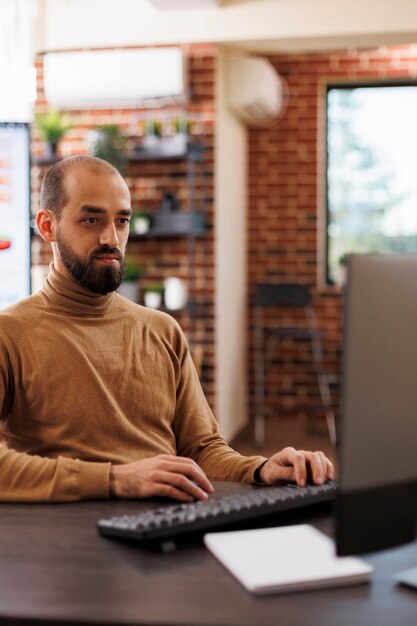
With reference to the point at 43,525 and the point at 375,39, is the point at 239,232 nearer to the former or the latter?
the point at 375,39

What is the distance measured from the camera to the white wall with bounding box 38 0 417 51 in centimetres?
496

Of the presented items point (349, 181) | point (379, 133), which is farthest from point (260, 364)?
point (379, 133)

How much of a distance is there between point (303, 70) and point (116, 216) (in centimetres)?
512

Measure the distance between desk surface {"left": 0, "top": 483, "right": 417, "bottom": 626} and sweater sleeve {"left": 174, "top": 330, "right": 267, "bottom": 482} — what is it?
575 millimetres

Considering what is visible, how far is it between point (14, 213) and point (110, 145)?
2605mm

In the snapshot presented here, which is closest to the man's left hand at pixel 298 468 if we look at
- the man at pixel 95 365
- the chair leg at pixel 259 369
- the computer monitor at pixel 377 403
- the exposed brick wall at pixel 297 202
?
the man at pixel 95 365

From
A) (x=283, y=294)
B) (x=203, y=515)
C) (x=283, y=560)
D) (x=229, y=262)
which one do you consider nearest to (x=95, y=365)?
(x=203, y=515)

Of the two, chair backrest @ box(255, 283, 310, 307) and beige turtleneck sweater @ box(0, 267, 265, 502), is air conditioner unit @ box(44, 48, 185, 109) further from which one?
beige turtleneck sweater @ box(0, 267, 265, 502)

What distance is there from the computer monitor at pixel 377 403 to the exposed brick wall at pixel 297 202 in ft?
18.4

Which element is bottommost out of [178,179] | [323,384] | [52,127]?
[323,384]

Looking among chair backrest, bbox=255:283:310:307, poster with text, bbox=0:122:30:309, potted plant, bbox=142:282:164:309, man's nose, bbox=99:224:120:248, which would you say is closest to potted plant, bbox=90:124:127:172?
potted plant, bbox=142:282:164:309

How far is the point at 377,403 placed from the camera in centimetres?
97

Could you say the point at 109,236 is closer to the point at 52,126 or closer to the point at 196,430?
the point at 196,430

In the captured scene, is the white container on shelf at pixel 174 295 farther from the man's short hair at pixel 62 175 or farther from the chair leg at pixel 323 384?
the man's short hair at pixel 62 175
